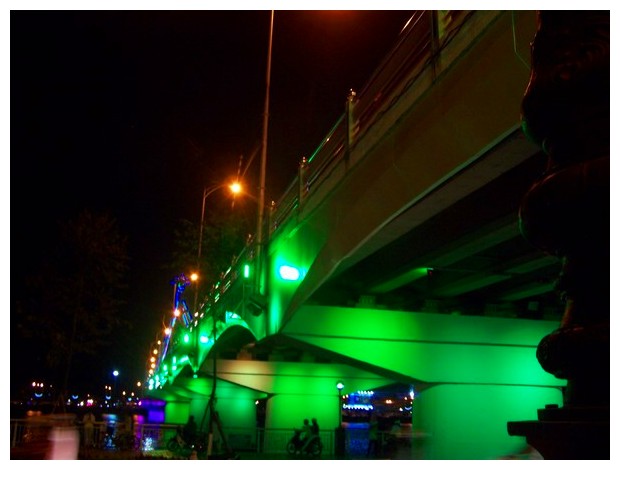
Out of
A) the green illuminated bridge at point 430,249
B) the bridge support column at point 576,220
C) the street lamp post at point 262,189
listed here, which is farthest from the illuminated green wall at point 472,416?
the bridge support column at point 576,220

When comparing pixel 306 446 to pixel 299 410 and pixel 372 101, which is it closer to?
pixel 299 410

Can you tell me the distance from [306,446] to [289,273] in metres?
12.2

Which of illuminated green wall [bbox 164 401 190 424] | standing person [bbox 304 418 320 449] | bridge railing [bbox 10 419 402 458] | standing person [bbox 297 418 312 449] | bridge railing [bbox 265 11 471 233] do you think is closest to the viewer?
bridge railing [bbox 265 11 471 233]

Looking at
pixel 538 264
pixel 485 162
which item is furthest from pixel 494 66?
pixel 538 264

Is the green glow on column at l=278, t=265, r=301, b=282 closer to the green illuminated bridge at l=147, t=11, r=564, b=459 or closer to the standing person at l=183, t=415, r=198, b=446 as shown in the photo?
the green illuminated bridge at l=147, t=11, r=564, b=459

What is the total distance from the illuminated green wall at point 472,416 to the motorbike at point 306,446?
8140mm

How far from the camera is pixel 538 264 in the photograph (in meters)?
11.3

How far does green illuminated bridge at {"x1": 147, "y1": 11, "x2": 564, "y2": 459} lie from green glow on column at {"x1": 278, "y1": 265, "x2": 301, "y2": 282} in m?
0.03

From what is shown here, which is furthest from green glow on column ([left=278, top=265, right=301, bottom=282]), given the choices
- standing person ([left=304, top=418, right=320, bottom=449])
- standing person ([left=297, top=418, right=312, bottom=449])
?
standing person ([left=297, top=418, right=312, bottom=449])

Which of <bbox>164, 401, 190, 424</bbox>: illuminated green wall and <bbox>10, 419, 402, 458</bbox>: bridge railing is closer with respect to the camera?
<bbox>10, 419, 402, 458</bbox>: bridge railing

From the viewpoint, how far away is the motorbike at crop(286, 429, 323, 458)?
23.4 metres

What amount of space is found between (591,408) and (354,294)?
1319 cm

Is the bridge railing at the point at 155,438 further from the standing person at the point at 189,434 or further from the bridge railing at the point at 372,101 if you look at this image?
the bridge railing at the point at 372,101

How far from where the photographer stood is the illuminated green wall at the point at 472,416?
15055 millimetres
